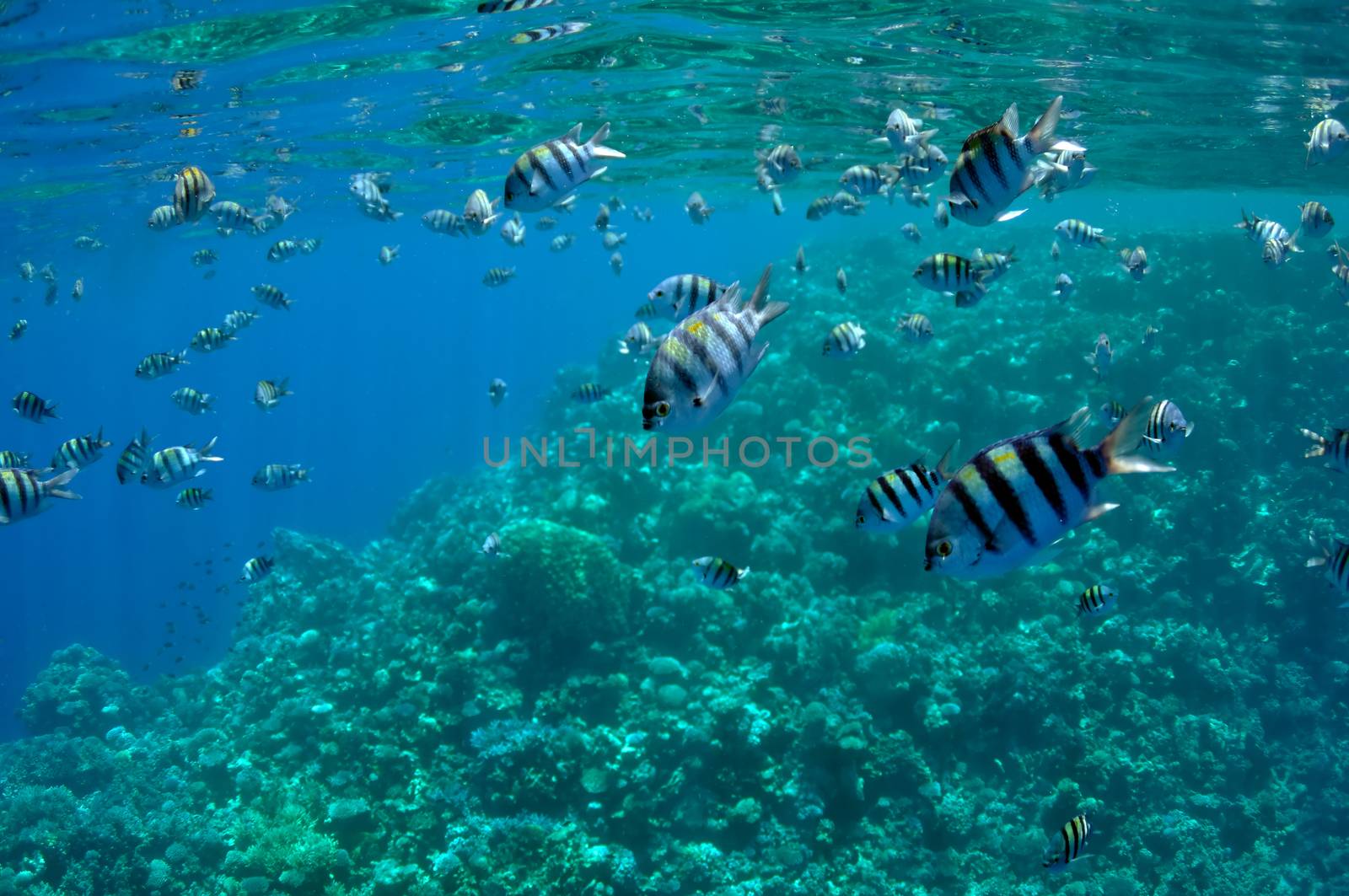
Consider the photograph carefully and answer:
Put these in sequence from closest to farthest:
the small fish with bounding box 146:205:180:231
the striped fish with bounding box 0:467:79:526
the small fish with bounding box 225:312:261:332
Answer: the striped fish with bounding box 0:467:79:526, the small fish with bounding box 146:205:180:231, the small fish with bounding box 225:312:261:332

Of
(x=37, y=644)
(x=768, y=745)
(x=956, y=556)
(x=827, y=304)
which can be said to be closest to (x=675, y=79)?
(x=827, y=304)

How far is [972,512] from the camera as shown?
242 centimetres

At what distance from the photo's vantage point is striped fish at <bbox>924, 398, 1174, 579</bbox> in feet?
7.55

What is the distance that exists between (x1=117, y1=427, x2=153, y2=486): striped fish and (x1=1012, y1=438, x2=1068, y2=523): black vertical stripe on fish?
9.15 m

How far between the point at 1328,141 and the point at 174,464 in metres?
13.6

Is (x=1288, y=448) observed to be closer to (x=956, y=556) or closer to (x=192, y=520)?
(x=956, y=556)

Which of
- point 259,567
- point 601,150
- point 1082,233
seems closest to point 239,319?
point 259,567

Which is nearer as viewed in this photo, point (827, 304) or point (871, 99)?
point (871, 99)

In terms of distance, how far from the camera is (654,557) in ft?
52.2

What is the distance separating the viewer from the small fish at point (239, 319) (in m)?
11.4

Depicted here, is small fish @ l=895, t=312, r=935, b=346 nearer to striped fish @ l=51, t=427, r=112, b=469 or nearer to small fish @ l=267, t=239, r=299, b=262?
striped fish @ l=51, t=427, r=112, b=469

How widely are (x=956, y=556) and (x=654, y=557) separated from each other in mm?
13688

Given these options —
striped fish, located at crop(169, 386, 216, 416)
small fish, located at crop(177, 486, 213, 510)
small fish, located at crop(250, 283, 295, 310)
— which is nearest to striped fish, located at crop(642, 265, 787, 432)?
small fish, located at crop(177, 486, 213, 510)

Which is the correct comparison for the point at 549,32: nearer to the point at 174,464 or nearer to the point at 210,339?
the point at 210,339
